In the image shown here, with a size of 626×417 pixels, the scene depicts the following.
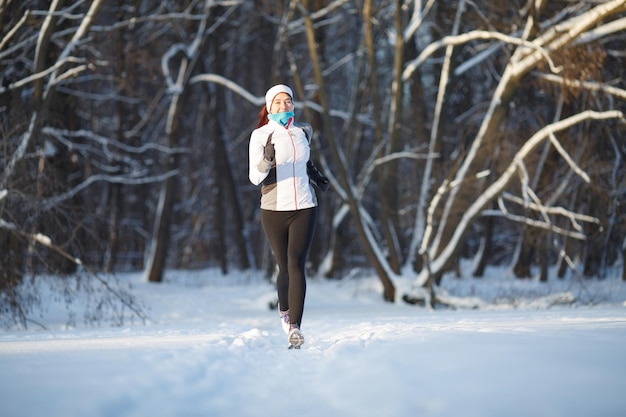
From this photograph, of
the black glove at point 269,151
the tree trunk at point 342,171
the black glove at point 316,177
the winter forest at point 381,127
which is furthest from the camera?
the tree trunk at point 342,171

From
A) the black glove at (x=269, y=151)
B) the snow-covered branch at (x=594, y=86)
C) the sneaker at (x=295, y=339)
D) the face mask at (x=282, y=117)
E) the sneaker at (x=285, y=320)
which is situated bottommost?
the sneaker at (x=295, y=339)

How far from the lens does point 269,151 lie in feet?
17.1

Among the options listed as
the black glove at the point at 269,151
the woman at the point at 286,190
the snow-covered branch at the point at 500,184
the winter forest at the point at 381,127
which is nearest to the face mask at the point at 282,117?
the woman at the point at 286,190

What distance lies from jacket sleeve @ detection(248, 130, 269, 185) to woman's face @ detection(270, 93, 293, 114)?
0.74 ft

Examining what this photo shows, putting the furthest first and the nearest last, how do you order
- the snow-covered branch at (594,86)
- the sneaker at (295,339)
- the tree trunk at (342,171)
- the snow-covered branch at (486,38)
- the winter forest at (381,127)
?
the tree trunk at (342,171)
the snow-covered branch at (594,86)
the snow-covered branch at (486,38)
the winter forest at (381,127)
the sneaker at (295,339)

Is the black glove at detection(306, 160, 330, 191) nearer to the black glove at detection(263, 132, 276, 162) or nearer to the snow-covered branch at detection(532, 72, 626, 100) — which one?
the black glove at detection(263, 132, 276, 162)

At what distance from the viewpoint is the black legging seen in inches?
206

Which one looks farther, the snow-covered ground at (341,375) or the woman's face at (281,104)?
the woman's face at (281,104)

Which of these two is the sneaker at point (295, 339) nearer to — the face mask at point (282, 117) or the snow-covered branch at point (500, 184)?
the face mask at point (282, 117)

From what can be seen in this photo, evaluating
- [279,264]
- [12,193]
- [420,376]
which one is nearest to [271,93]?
[279,264]

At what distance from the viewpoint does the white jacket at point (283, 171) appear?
17.3 feet

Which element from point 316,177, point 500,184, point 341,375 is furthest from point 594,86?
point 341,375

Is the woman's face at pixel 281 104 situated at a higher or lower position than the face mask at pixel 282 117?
higher

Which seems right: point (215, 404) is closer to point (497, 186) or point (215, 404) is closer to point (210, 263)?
point (497, 186)
